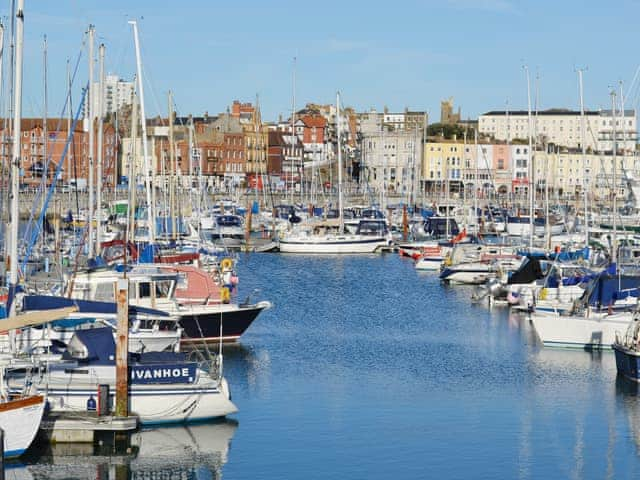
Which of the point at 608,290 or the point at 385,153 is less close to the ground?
the point at 385,153

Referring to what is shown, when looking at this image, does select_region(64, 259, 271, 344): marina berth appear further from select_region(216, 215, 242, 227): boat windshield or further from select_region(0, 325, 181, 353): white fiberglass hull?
select_region(216, 215, 242, 227): boat windshield

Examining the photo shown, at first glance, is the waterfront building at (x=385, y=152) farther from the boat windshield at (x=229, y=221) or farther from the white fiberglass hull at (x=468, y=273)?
the white fiberglass hull at (x=468, y=273)

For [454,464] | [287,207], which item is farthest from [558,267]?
[287,207]

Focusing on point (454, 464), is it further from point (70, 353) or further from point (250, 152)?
point (250, 152)

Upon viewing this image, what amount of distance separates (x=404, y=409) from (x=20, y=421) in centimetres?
1005

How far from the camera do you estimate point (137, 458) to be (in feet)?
82.7

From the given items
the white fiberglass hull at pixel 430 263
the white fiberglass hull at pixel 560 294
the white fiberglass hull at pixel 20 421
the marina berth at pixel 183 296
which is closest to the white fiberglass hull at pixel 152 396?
the white fiberglass hull at pixel 20 421

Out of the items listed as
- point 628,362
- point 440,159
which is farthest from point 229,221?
point 440,159

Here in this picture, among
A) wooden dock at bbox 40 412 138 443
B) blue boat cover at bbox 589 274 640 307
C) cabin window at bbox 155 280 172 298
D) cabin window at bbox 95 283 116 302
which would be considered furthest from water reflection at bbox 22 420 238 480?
blue boat cover at bbox 589 274 640 307

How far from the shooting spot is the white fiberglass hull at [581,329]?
37.5 metres

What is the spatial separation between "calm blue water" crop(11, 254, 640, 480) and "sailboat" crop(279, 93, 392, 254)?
32.5 m

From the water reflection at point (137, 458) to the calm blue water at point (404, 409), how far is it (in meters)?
0.05

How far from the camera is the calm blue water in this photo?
2548cm

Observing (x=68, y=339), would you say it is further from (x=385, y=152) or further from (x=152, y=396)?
(x=385, y=152)
